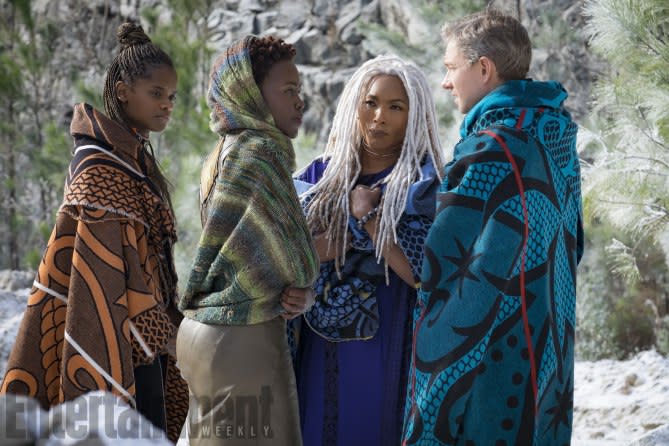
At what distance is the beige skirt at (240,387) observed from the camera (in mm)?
2508

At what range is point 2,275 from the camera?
9711 millimetres

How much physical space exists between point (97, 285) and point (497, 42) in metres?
1.46

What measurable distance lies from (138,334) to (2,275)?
732 centimetres

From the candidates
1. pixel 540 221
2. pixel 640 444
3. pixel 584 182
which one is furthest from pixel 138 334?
pixel 584 182

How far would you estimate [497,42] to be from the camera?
2.73m

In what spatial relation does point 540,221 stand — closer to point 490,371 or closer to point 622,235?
point 490,371

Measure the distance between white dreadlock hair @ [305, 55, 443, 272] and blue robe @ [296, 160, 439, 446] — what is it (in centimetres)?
5

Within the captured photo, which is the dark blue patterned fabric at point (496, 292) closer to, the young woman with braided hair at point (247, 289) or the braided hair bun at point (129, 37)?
the young woman with braided hair at point (247, 289)

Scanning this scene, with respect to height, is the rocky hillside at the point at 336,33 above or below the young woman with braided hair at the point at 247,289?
above

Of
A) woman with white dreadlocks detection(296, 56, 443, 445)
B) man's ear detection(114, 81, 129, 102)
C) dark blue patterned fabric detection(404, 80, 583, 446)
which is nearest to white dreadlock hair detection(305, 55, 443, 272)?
woman with white dreadlocks detection(296, 56, 443, 445)

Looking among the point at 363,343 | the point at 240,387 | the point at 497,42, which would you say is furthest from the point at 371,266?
the point at 497,42

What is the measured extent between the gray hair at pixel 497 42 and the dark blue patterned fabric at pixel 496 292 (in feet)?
0.27

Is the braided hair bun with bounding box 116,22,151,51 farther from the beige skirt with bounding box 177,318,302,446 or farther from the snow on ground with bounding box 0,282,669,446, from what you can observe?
the snow on ground with bounding box 0,282,669,446

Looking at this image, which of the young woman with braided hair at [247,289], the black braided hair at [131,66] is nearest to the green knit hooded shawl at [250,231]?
the young woman with braided hair at [247,289]
